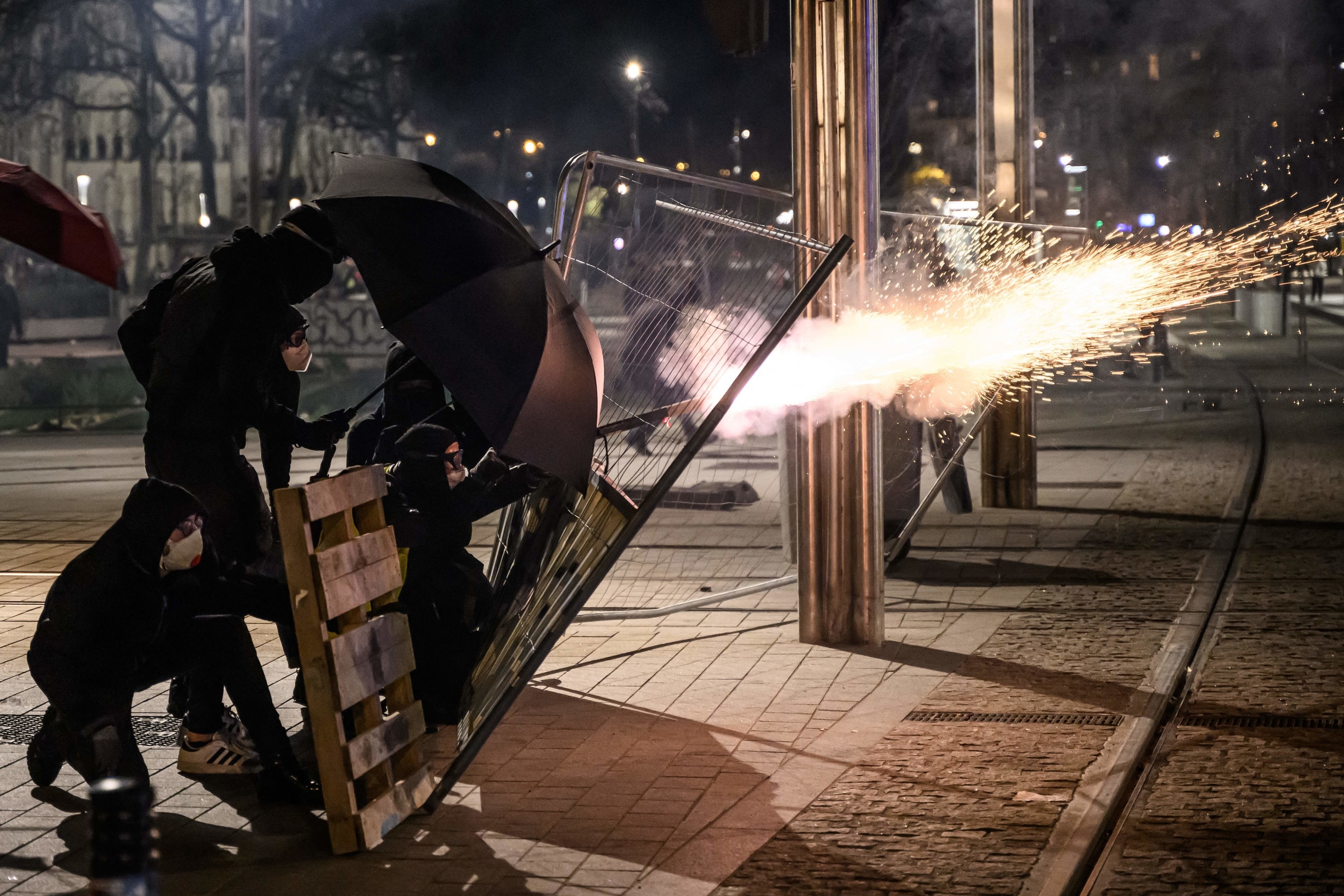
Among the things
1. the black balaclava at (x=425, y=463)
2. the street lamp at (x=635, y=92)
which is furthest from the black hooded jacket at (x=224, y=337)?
the street lamp at (x=635, y=92)

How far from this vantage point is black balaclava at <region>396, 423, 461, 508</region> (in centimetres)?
581

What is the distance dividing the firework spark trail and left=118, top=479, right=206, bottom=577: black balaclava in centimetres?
247

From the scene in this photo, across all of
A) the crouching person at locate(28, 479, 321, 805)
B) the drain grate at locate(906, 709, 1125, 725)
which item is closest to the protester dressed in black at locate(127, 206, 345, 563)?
the crouching person at locate(28, 479, 321, 805)

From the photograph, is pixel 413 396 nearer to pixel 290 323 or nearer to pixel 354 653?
pixel 290 323

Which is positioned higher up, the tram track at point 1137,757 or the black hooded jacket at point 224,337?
the black hooded jacket at point 224,337

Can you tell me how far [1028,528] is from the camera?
11008 mm

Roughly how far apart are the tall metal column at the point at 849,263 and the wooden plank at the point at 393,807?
8.75 ft

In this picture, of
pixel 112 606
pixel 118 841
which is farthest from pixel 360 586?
pixel 118 841

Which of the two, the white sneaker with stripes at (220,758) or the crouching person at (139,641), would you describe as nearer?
the crouching person at (139,641)

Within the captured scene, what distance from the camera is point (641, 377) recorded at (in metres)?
7.61

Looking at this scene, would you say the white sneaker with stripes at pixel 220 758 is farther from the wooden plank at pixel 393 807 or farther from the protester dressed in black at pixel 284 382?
the protester dressed in black at pixel 284 382

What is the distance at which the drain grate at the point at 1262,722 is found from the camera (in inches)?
229

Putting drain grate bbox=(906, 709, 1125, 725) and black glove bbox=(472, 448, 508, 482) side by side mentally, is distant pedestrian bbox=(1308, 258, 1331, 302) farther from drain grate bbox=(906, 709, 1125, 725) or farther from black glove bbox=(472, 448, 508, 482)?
→ black glove bbox=(472, 448, 508, 482)

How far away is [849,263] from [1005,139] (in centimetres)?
586
